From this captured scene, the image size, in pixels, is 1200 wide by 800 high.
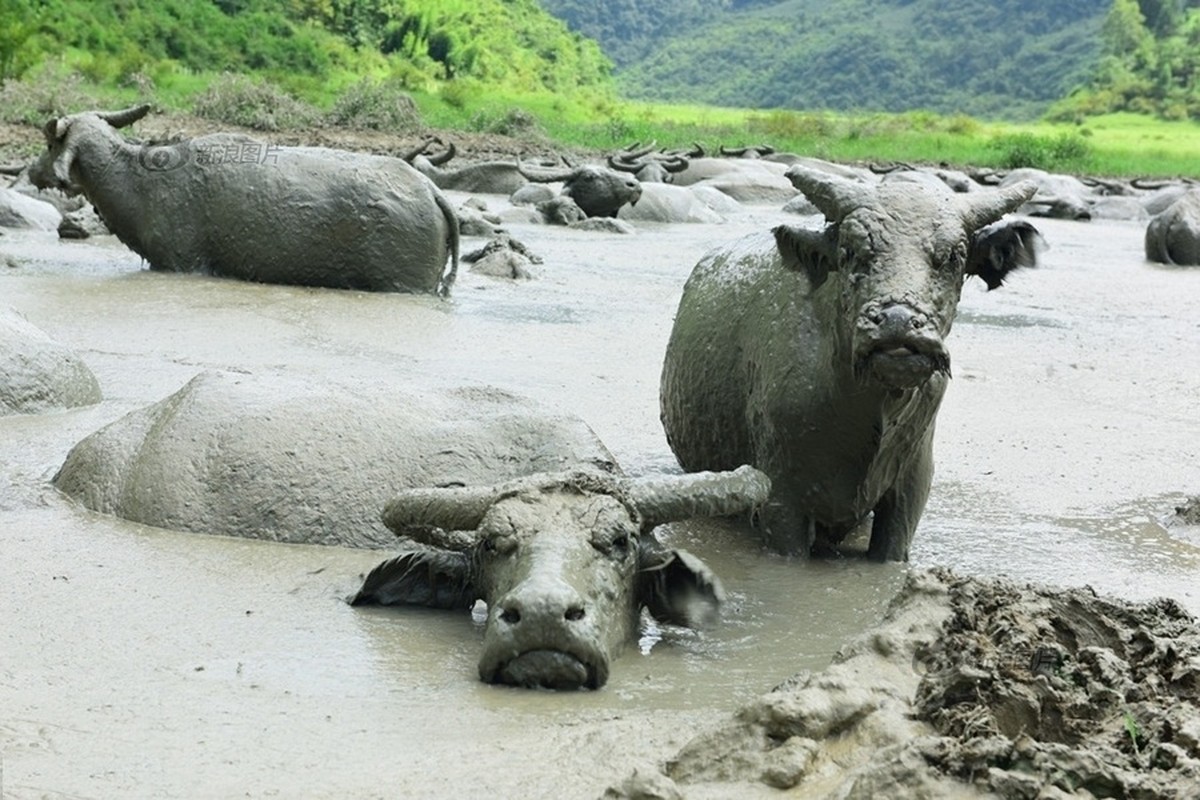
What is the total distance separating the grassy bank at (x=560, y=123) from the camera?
34.2 m

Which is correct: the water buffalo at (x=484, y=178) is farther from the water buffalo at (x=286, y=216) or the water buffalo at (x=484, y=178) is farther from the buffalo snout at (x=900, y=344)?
the buffalo snout at (x=900, y=344)

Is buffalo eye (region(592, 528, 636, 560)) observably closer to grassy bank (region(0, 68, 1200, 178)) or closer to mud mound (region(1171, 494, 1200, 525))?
mud mound (region(1171, 494, 1200, 525))

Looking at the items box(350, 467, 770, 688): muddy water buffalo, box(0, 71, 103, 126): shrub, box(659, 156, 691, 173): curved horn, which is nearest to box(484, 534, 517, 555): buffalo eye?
box(350, 467, 770, 688): muddy water buffalo

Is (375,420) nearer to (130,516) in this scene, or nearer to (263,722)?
(130,516)

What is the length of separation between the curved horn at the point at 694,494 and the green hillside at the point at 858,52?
9479 centimetres

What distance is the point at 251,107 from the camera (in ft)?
114

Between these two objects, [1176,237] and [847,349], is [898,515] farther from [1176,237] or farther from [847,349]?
[1176,237]

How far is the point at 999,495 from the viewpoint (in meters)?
7.80

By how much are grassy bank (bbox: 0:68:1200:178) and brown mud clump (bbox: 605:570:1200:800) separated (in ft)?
86.0

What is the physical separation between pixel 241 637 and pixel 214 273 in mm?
9159

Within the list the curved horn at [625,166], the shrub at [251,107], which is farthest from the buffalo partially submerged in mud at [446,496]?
the shrub at [251,107]

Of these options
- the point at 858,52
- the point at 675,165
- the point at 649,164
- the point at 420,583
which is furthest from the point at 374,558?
the point at 858,52

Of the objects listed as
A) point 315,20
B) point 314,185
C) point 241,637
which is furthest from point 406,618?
point 315,20

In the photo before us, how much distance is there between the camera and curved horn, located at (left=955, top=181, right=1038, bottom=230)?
5.95m
